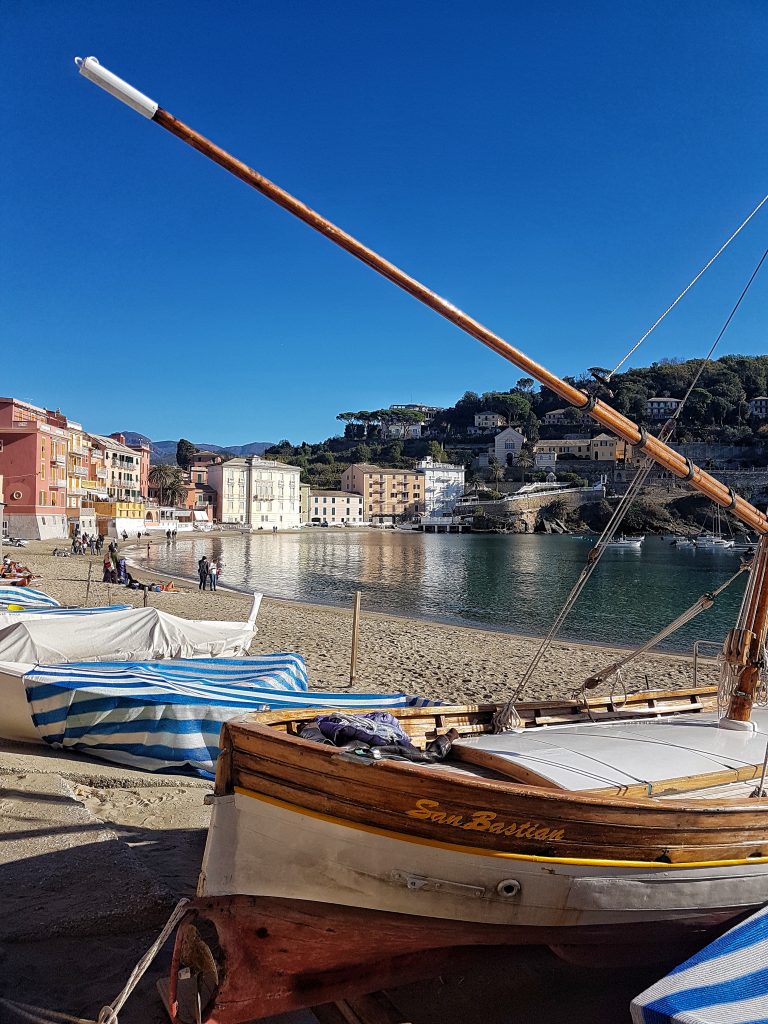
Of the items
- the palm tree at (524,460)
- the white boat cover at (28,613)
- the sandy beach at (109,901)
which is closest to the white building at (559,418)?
the palm tree at (524,460)

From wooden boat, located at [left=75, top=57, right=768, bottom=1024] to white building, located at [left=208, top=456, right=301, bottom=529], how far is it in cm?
10559

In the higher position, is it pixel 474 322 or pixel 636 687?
pixel 474 322

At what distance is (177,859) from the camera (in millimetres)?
5516

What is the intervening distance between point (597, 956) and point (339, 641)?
1418 centimetres

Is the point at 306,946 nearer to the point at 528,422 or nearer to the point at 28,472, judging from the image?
the point at 28,472

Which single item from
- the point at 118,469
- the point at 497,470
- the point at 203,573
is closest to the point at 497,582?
the point at 203,573

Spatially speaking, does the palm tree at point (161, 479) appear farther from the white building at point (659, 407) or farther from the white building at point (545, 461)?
the white building at point (659, 407)

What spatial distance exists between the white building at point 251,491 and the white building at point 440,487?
108ft

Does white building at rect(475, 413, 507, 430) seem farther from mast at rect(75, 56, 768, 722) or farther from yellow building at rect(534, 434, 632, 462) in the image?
mast at rect(75, 56, 768, 722)

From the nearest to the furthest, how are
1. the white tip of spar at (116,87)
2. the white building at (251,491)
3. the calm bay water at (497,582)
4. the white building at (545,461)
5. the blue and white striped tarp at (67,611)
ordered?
the white tip of spar at (116,87), the blue and white striped tarp at (67,611), the calm bay water at (497,582), the white building at (251,491), the white building at (545,461)

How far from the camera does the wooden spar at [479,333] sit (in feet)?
14.7

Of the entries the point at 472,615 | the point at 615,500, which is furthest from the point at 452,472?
the point at 472,615

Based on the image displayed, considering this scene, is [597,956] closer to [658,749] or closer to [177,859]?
[658,749]

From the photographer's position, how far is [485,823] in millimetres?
4074
